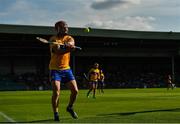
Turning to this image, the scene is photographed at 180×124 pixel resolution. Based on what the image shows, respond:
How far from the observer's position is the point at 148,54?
75.9 metres

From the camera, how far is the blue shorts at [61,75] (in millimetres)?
12375

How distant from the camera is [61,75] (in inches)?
492

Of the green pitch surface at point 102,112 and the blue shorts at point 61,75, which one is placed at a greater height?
the blue shorts at point 61,75

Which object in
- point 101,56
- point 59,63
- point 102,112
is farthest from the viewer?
point 101,56

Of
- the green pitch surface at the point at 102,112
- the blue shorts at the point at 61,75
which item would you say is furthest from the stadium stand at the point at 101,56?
the blue shorts at the point at 61,75

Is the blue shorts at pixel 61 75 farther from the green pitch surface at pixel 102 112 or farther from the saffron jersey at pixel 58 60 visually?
the green pitch surface at pixel 102 112

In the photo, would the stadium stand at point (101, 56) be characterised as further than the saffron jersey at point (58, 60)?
Yes

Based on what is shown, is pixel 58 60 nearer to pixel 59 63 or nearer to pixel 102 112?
pixel 59 63

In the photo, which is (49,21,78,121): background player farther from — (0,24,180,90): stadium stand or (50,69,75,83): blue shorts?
(0,24,180,90): stadium stand

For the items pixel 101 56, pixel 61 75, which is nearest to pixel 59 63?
pixel 61 75

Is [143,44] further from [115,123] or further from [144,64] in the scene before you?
[115,123]

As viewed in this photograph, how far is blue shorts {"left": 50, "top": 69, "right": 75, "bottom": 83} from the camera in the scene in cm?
1238

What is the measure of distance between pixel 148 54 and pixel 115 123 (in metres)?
65.0

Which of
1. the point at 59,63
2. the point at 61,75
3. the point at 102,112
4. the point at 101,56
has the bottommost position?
the point at 101,56
